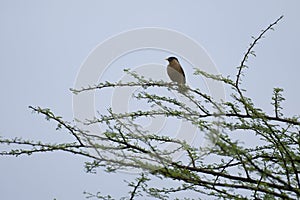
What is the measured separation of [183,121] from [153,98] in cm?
20

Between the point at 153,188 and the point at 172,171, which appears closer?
the point at 172,171

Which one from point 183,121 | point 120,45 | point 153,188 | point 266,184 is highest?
point 120,45

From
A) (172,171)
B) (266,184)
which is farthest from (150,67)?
(266,184)

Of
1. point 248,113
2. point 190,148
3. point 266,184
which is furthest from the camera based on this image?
point 248,113

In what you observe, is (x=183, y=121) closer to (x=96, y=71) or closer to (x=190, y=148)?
(x=190, y=148)

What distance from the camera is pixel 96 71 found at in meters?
1.97

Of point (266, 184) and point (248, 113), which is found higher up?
point (248, 113)

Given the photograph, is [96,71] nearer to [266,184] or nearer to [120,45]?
[120,45]

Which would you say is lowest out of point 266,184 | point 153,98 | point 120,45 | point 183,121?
point 266,184

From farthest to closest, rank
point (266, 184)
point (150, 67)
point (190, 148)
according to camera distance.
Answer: point (150, 67) < point (190, 148) < point (266, 184)

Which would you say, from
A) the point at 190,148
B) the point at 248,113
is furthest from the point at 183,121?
the point at 248,113

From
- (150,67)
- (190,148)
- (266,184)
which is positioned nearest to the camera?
(266,184)

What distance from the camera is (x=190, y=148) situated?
6.14ft

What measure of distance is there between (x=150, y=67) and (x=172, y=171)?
2.22 feet
